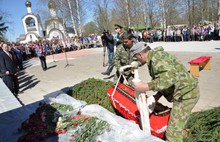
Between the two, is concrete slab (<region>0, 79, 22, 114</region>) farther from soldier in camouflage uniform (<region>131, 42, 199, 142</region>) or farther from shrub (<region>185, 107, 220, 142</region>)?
shrub (<region>185, 107, 220, 142</region>)

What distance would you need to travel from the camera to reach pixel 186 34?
20172 mm

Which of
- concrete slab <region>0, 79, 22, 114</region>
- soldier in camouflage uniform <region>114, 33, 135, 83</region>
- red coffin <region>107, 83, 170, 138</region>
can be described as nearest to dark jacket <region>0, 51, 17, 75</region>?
concrete slab <region>0, 79, 22, 114</region>

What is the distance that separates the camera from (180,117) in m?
2.50

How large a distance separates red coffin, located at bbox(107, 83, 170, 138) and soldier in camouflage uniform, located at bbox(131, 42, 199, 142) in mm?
141

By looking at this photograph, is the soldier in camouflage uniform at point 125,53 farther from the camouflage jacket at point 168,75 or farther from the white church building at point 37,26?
the white church building at point 37,26

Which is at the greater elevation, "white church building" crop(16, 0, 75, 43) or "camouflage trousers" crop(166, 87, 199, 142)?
"white church building" crop(16, 0, 75, 43)

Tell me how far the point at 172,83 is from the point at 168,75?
0.33 ft

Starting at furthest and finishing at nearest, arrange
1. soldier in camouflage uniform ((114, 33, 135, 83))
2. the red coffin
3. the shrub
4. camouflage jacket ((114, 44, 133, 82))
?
camouflage jacket ((114, 44, 133, 82))
soldier in camouflage uniform ((114, 33, 135, 83))
the red coffin
the shrub

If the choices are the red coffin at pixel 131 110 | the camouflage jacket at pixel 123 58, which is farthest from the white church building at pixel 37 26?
the red coffin at pixel 131 110

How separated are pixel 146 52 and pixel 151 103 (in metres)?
0.71

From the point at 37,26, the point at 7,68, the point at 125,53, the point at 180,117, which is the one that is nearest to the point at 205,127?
the point at 180,117

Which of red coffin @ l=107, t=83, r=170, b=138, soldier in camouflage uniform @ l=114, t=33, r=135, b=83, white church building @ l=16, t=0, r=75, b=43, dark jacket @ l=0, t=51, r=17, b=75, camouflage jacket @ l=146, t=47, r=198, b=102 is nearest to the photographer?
camouflage jacket @ l=146, t=47, r=198, b=102

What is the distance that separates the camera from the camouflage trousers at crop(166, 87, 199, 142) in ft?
8.16

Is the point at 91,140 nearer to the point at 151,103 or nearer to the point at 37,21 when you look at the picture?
the point at 151,103
